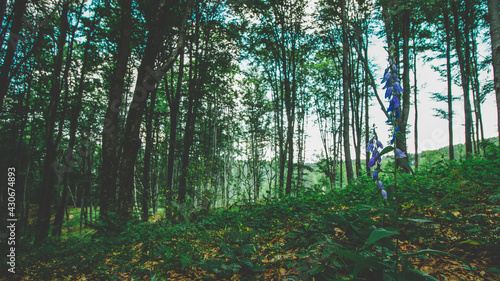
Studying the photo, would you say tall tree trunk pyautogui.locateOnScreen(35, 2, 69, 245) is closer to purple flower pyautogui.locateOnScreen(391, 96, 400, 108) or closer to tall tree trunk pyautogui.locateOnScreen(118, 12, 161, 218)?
tall tree trunk pyautogui.locateOnScreen(118, 12, 161, 218)

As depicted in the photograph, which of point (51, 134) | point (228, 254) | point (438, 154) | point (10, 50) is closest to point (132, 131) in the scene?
point (10, 50)

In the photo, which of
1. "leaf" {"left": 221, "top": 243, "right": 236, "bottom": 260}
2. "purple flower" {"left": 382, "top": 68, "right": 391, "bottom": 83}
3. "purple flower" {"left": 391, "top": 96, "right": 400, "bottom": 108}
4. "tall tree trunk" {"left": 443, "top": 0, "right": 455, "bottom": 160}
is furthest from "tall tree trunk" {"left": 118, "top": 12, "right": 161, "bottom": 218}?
"tall tree trunk" {"left": 443, "top": 0, "right": 455, "bottom": 160}

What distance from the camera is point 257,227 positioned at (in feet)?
11.8

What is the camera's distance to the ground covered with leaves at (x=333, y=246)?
1.49m

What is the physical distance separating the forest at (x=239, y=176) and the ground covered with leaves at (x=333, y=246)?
23 millimetres

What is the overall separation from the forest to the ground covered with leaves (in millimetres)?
23

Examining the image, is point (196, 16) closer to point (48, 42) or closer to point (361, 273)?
point (48, 42)

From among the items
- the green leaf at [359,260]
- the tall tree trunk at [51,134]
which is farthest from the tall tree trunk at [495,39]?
the tall tree trunk at [51,134]

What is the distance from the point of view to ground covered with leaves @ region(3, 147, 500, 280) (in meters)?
1.49

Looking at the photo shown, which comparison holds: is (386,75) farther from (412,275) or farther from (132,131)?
(132,131)

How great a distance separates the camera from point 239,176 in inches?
412

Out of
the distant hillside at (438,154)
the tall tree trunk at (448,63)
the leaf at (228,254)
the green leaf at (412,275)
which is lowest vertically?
the leaf at (228,254)

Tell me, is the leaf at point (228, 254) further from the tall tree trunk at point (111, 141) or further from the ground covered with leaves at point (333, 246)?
the tall tree trunk at point (111, 141)

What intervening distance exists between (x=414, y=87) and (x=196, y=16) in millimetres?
14333
